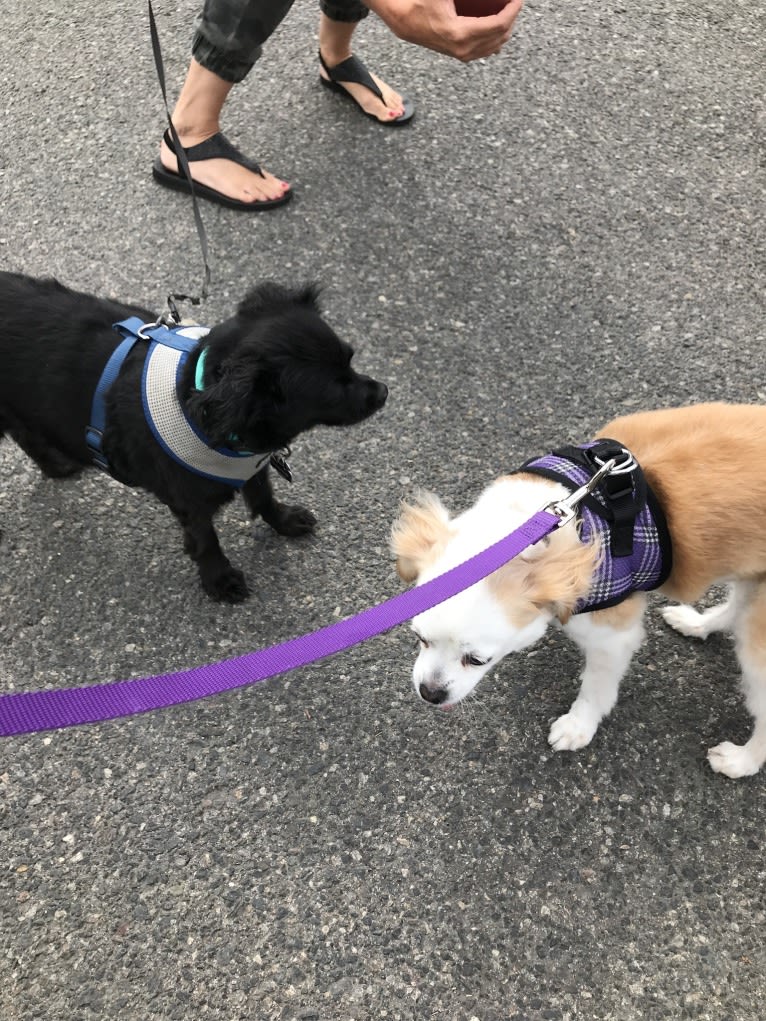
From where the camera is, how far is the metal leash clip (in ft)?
4.72

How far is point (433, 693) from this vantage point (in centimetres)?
154

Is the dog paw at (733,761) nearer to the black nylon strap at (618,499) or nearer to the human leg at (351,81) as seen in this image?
the black nylon strap at (618,499)

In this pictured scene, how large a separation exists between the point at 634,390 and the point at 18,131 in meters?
3.27

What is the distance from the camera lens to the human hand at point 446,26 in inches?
84.4

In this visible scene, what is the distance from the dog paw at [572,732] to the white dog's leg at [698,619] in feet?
1.42

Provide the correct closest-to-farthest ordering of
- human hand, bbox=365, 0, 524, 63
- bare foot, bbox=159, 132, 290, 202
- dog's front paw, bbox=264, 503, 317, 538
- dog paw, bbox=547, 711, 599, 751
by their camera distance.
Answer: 1. dog paw, bbox=547, 711, 599, 751
2. human hand, bbox=365, 0, 524, 63
3. dog's front paw, bbox=264, 503, 317, 538
4. bare foot, bbox=159, 132, 290, 202

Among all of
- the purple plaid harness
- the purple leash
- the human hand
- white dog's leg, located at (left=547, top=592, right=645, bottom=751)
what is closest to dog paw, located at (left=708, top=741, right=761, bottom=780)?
white dog's leg, located at (left=547, top=592, right=645, bottom=751)

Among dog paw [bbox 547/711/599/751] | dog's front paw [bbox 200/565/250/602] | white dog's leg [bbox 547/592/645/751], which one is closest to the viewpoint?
white dog's leg [bbox 547/592/645/751]

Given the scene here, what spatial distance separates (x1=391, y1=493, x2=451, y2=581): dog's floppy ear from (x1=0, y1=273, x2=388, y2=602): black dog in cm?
49

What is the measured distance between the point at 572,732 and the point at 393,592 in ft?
2.21

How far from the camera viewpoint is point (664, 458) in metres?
1.72

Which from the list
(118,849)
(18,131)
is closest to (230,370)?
(118,849)

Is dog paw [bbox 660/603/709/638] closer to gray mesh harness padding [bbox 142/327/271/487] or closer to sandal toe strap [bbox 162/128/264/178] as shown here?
Result: gray mesh harness padding [bbox 142/327/271/487]

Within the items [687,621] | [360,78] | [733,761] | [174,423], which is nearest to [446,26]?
[174,423]
